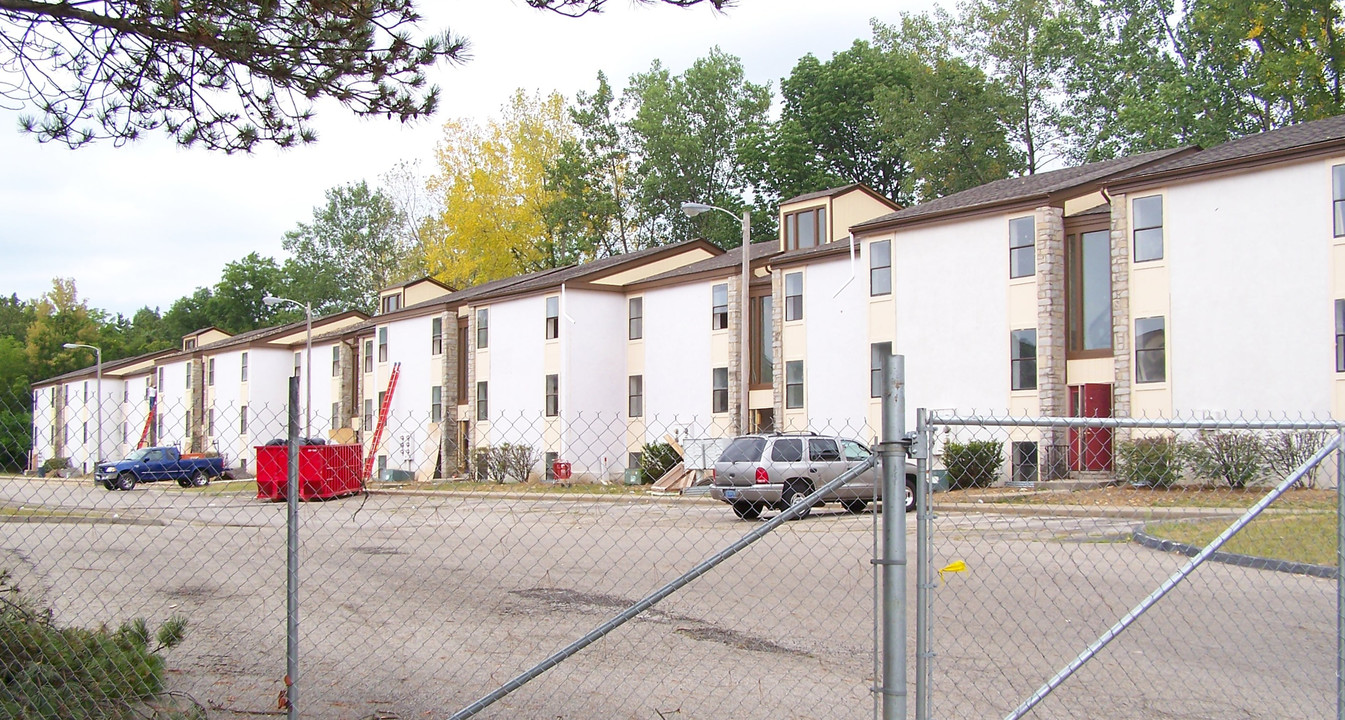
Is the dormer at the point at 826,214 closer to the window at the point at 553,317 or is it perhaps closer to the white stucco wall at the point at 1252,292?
the window at the point at 553,317

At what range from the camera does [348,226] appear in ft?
270

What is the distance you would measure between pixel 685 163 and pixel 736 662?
2254 inches

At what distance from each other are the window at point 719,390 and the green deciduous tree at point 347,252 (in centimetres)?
4628

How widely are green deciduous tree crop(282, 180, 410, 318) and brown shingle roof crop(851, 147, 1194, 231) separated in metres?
54.3

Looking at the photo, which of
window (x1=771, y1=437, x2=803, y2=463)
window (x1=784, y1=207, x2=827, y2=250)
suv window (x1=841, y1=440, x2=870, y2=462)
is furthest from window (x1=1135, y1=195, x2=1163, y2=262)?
window (x1=784, y1=207, x2=827, y2=250)

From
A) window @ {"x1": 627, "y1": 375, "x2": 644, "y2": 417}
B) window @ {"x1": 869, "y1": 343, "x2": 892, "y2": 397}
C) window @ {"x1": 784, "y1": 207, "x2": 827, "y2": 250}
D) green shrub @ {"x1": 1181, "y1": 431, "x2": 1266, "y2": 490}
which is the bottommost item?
green shrub @ {"x1": 1181, "y1": 431, "x2": 1266, "y2": 490}

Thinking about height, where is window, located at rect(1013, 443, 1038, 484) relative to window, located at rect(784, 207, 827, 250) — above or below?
below

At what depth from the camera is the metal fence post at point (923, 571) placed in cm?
432

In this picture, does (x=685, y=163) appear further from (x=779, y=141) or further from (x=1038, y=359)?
(x=1038, y=359)

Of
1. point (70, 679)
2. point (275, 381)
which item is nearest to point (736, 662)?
point (70, 679)

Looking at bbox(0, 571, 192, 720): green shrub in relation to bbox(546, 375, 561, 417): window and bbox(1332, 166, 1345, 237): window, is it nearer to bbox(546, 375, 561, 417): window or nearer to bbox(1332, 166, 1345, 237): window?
bbox(1332, 166, 1345, 237): window

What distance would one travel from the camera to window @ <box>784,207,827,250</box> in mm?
39250

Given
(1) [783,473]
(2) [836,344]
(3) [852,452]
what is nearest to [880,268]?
(2) [836,344]

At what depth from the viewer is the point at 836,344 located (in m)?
35.0
